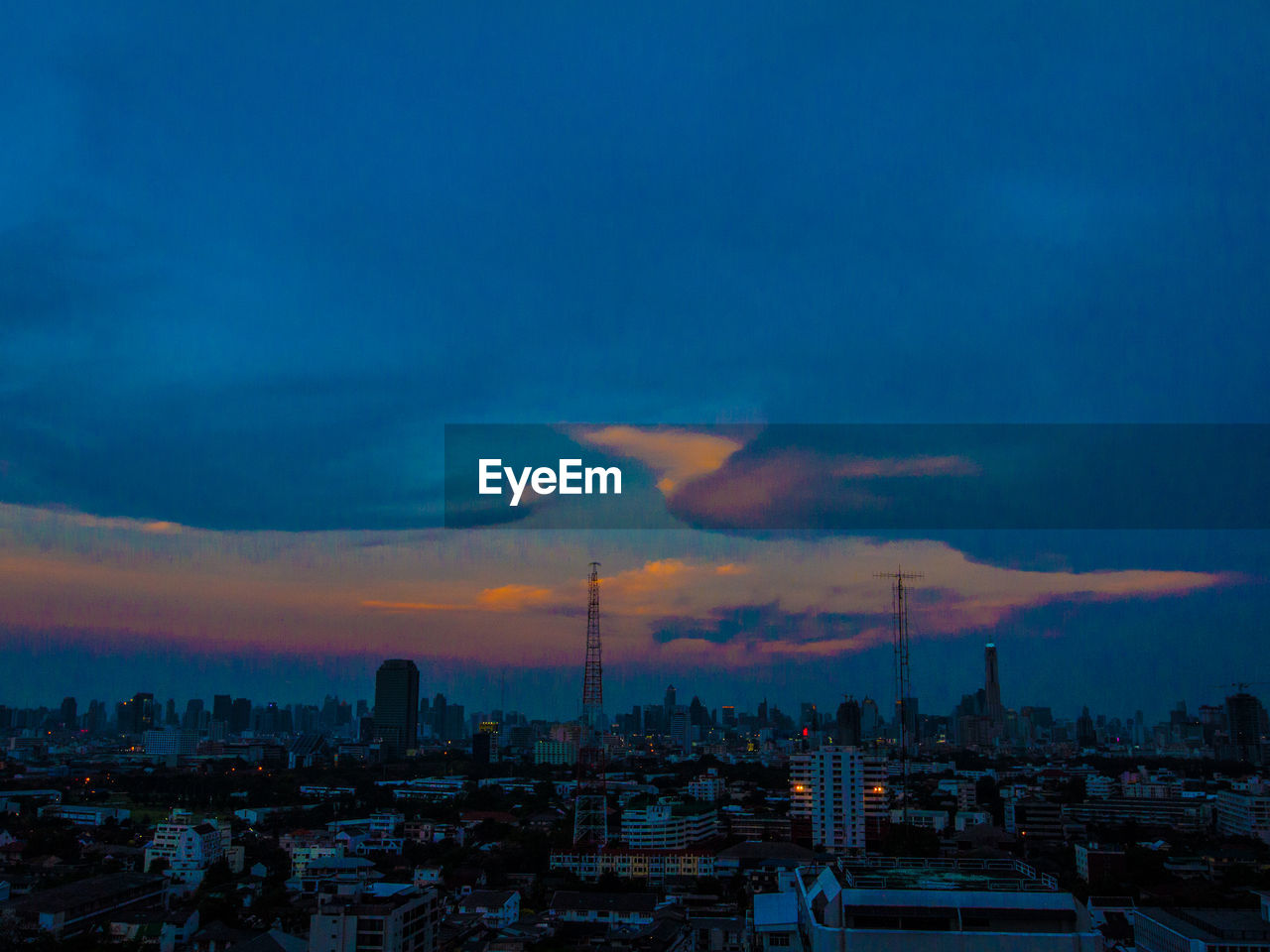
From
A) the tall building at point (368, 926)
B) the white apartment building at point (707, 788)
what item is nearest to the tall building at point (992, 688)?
the white apartment building at point (707, 788)

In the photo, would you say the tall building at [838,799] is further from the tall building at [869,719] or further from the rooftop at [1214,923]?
the tall building at [869,719]

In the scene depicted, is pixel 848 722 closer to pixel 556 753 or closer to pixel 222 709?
pixel 556 753

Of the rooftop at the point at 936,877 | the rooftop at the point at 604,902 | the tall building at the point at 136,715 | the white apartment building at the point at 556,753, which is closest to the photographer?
the rooftop at the point at 936,877

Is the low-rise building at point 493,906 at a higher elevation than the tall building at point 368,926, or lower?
lower

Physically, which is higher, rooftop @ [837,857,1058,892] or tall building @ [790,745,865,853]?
rooftop @ [837,857,1058,892]

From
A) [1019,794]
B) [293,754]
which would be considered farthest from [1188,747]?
[293,754]

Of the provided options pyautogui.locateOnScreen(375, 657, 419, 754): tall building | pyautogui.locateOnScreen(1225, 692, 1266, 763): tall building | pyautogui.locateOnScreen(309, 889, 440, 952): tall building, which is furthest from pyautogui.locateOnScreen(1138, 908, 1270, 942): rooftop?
pyautogui.locateOnScreen(375, 657, 419, 754): tall building

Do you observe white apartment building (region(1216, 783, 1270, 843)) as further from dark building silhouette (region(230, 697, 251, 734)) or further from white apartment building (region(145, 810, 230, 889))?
dark building silhouette (region(230, 697, 251, 734))

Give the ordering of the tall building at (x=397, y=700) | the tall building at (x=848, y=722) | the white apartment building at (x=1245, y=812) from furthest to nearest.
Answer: the tall building at (x=397, y=700)
the tall building at (x=848, y=722)
the white apartment building at (x=1245, y=812)

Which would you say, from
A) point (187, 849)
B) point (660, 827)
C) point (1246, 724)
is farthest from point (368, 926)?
point (1246, 724)
